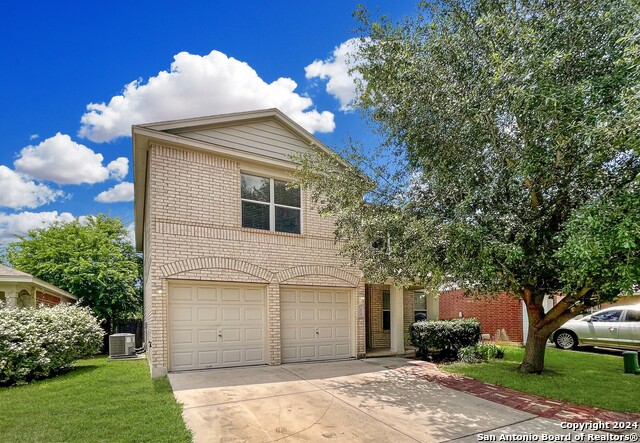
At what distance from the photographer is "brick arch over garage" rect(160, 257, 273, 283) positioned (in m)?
8.76

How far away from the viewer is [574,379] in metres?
8.28

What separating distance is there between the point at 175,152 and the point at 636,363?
12.4 meters

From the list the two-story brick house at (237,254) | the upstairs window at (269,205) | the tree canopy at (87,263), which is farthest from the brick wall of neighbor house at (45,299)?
the upstairs window at (269,205)

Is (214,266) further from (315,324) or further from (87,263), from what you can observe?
(87,263)

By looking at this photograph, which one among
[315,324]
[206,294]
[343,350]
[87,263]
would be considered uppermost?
[87,263]

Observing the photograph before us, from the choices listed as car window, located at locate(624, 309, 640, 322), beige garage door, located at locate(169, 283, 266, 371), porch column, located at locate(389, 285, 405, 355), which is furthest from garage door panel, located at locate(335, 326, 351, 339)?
car window, located at locate(624, 309, 640, 322)

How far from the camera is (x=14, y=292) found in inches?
468

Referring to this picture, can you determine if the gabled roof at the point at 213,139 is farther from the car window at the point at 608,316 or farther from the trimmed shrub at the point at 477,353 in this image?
the car window at the point at 608,316

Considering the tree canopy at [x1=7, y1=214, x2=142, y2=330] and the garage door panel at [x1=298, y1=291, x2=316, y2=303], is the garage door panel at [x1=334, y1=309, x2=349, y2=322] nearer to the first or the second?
the garage door panel at [x1=298, y1=291, x2=316, y2=303]

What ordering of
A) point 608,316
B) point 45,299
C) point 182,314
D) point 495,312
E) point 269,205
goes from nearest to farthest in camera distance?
point 182,314 → point 269,205 → point 608,316 → point 495,312 → point 45,299

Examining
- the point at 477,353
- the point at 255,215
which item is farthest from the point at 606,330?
the point at 255,215

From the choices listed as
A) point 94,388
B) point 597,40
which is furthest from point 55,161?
point 597,40

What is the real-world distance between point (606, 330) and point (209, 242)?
13.5 m

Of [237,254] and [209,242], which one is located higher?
[209,242]
